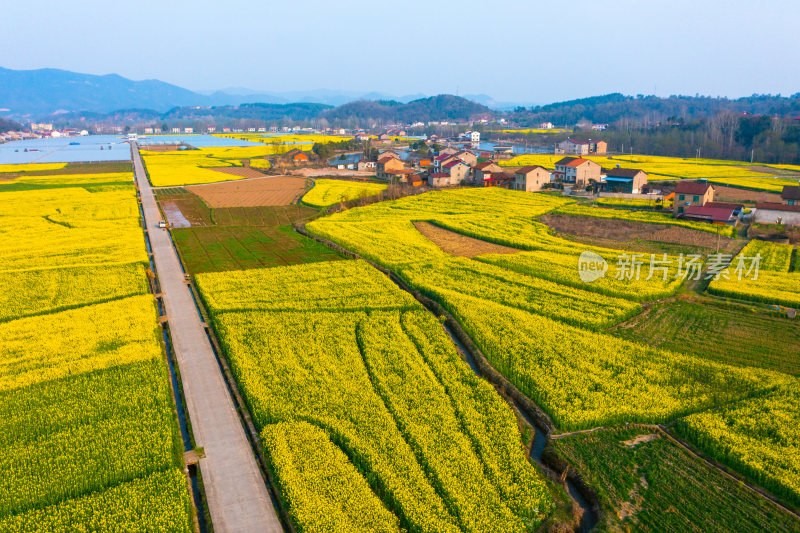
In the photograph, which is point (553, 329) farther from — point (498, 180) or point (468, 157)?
point (468, 157)

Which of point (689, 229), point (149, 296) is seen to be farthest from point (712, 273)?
point (149, 296)

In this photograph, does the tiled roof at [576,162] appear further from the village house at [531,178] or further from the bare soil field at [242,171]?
the bare soil field at [242,171]

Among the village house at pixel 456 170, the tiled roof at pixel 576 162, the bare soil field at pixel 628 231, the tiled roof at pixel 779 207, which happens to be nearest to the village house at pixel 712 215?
the tiled roof at pixel 779 207

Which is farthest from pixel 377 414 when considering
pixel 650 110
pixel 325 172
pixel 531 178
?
pixel 650 110

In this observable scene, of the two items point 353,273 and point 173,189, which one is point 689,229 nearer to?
point 353,273

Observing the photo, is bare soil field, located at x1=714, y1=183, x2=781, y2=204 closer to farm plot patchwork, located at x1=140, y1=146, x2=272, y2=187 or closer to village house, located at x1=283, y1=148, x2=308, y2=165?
farm plot patchwork, located at x1=140, y1=146, x2=272, y2=187

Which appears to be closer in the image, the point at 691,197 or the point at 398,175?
the point at 691,197

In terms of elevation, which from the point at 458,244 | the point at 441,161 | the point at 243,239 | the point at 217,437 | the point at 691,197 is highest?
the point at 441,161
